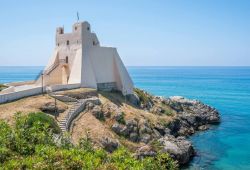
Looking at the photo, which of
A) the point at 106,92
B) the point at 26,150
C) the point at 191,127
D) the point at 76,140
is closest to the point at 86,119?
the point at 76,140

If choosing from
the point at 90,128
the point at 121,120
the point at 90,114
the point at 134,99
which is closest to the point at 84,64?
the point at 134,99

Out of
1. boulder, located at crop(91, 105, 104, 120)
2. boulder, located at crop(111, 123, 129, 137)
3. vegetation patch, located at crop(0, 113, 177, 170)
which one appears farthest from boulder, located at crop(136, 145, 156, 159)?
vegetation patch, located at crop(0, 113, 177, 170)

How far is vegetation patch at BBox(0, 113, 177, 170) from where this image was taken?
18.6 meters

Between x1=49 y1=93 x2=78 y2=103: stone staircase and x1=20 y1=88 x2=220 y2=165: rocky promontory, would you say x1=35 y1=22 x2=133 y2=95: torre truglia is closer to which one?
x1=20 y1=88 x2=220 y2=165: rocky promontory

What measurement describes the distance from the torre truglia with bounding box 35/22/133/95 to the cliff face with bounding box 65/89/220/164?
263 cm

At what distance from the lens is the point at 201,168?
116 ft

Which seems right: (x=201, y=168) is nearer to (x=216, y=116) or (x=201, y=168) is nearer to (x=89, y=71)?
(x=89, y=71)

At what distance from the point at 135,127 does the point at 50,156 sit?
2165cm

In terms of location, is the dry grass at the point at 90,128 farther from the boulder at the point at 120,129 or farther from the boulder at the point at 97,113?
the boulder at the point at 120,129

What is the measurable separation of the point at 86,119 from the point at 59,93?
229 inches

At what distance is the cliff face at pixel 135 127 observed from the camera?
1401 inches

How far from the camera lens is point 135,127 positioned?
39969 mm

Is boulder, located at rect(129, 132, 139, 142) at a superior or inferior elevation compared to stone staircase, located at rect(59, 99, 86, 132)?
inferior

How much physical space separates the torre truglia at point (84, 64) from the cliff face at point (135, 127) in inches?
104
